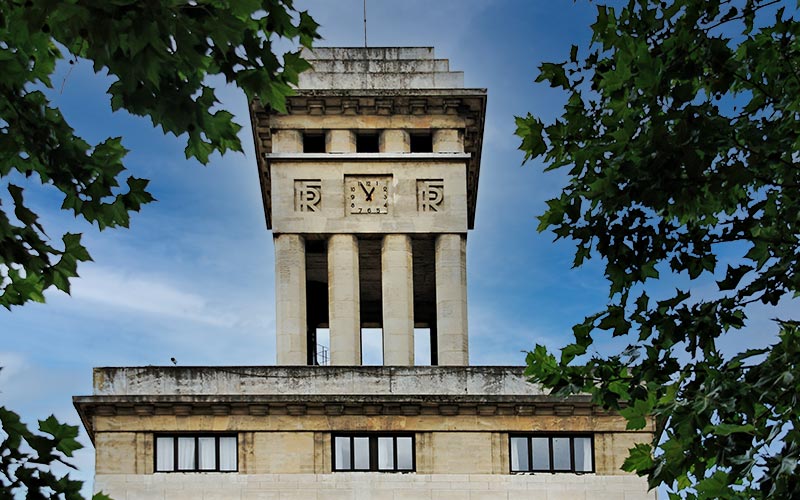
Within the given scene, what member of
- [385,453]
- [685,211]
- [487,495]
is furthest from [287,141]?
[685,211]

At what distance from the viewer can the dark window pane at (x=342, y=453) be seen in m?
32.0

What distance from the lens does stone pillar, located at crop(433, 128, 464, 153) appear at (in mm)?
40031

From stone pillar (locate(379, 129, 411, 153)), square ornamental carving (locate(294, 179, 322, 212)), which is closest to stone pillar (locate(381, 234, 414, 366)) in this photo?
square ornamental carving (locate(294, 179, 322, 212))

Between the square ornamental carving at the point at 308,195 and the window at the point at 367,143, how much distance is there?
2.07 meters

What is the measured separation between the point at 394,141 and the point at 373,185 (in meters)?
1.64

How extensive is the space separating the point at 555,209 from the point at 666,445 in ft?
8.79

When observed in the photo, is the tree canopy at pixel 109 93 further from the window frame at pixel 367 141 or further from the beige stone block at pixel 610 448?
the window frame at pixel 367 141

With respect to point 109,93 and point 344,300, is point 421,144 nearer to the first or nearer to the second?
point 344,300

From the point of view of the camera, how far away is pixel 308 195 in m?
39.7

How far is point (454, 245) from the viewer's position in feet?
130

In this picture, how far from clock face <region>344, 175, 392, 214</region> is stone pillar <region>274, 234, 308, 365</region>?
6.86ft

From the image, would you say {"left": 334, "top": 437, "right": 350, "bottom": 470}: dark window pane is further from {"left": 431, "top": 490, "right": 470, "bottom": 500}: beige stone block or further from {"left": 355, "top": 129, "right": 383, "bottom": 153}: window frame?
{"left": 355, "top": 129, "right": 383, "bottom": 153}: window frame

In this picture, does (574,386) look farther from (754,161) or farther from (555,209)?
(754,161)

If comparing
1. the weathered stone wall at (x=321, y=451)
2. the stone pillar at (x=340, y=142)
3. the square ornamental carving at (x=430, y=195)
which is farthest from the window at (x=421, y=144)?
the weathered stone wall at (x=321, y=451)
